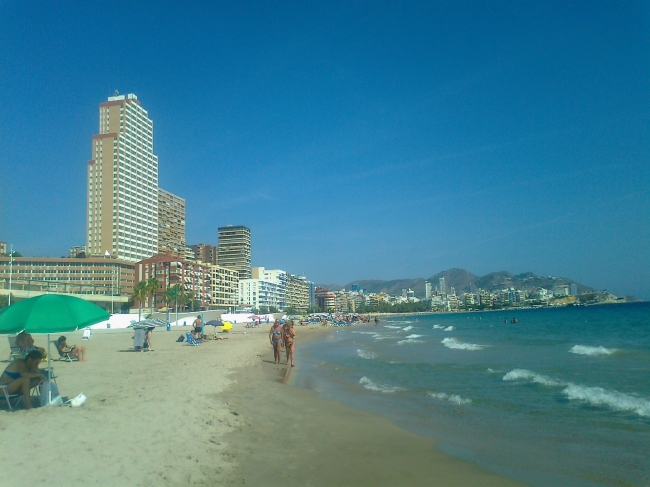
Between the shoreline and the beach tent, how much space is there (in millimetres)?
2972

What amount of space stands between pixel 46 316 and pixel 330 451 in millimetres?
4695

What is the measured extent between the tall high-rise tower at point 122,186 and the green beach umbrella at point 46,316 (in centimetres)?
10297

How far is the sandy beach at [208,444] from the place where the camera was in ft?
16.9

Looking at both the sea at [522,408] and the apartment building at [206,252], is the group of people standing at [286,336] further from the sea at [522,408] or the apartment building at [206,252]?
the apartment building at [206,252]

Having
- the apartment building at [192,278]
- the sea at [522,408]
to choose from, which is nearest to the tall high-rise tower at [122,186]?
the apartment building at [192,278]

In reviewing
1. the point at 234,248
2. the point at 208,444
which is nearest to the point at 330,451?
Answer: the point at 208,444

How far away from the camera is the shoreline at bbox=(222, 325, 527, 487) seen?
18.4ft

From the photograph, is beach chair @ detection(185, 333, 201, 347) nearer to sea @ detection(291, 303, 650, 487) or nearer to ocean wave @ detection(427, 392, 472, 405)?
sea @ detection(291, 303, 650, 487)

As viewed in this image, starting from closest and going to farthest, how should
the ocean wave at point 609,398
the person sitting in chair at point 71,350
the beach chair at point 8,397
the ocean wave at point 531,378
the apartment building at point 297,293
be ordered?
the beach chair at point 8,397 < the ocean wave at point 609,398 < the ocean wave at point 531,378 < the person sitting in chair at point 71,350 < the apartment building at point 297,293

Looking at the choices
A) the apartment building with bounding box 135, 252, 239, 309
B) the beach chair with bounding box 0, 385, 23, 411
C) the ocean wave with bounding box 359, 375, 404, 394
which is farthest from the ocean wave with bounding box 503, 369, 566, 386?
the apartment building with bounding box 135, 252, 239, 309

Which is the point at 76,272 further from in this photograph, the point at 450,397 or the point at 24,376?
the point at 450,397

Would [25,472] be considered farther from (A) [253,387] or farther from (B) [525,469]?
(A) [253,387]

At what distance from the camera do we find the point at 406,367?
1806 centimetres

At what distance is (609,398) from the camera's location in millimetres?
11039
